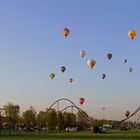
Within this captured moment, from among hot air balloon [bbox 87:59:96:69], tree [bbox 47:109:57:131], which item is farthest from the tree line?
hot air balloon [bbox 87:59:96:69]

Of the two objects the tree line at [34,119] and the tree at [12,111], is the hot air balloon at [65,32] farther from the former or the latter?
the tree at [12,111]

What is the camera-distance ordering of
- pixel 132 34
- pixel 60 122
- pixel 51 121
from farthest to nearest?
pixel 60 122
pixel 51 121
pixel 132 34

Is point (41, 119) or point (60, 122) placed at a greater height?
point (41, 119)

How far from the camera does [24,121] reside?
443 ft

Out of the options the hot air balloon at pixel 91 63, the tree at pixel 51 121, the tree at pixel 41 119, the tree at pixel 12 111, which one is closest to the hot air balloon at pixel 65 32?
the hot air balloon at pixel 91 63

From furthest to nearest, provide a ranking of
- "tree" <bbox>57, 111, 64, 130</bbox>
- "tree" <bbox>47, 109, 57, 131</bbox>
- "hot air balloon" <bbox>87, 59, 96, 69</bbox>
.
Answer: "tree" <bbox>57, 111, 64, 130</bbox>, "tree" <bbox>47, 109, 57, 131</bbox>, "hot air balloon" <bbox>87, 59, 96, 69</bbox>

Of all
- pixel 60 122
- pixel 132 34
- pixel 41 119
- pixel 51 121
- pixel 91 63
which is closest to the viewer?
pixel 132 34

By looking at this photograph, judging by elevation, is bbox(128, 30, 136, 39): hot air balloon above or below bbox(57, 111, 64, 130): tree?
above

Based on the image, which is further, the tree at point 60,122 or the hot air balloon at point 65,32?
the tree at point 60,122

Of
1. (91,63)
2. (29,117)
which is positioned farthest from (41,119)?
(91,63)

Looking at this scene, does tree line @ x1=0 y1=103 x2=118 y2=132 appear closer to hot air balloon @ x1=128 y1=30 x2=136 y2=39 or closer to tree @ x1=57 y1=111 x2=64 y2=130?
tree @ x1=57 y1=111 x2=64 y2=130

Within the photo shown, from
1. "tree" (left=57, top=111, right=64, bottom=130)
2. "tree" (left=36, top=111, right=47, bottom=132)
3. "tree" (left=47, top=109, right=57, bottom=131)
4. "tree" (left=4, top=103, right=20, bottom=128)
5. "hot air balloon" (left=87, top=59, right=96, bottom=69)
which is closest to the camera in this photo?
"hot air balloon" (left=87, top=59, right=96, bottom=69)

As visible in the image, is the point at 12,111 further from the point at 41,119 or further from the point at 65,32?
the point at 65,32

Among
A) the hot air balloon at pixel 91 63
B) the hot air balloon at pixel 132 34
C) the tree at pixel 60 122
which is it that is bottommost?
the tree at pixel 60 122
